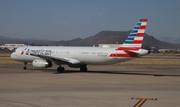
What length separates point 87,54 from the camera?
119 ft

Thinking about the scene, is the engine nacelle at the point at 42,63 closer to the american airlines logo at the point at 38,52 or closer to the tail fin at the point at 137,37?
the american airlines logo at the point at 38,52

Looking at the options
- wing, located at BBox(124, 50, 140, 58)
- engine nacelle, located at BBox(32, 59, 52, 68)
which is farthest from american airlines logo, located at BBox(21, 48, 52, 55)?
wing, located at BBox(124, 50, 140, 58)

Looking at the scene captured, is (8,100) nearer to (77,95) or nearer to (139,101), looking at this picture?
(77,95)

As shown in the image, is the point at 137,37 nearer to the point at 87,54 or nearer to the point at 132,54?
the point at 132,54

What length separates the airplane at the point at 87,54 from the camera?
32781 millimetres

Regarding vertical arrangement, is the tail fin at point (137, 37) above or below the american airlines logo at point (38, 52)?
above

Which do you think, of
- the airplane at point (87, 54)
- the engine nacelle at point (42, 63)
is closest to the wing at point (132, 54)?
the airplane at point (87, 54)

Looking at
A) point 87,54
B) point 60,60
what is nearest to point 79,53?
point 87,54

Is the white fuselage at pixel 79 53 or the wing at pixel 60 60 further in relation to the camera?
the wing at pixel 60 60

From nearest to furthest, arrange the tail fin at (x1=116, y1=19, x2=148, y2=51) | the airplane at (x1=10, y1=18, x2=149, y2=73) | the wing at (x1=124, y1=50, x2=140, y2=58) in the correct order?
the wing at (x1=124, y1=50, x2=140, y2=58), the tail fin at (x1=116, y1=19, x2=148, y2=51), the airplane at (x1=10, y1=18, x2=149, y2=73)

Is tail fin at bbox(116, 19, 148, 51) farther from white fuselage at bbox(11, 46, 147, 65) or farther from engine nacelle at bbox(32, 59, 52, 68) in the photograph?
engine nacelle at bbox(32, 59, 52, 68)

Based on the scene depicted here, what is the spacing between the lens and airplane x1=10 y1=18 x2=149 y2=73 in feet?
108

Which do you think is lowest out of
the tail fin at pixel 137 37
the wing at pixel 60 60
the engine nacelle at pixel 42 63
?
the engine nacelle at pixel 42 63

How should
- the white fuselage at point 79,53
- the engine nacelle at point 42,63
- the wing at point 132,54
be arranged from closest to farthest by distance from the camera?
the wing at point 132,54 → the white fuselage at point 79,53 → the engine nacelle at point 42,63
